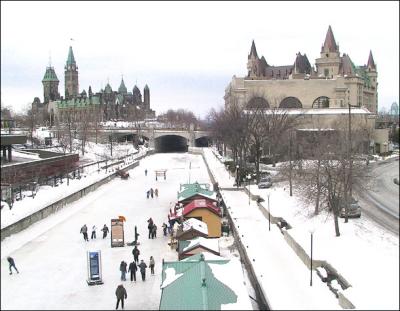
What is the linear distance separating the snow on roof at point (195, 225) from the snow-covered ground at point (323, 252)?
176 centimetres

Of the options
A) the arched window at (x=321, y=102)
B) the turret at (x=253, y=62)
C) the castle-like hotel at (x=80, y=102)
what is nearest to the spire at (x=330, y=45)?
the turret at (x=253, y=62)

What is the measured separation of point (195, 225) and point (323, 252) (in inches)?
248

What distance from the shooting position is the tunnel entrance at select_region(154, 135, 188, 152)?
111 meters

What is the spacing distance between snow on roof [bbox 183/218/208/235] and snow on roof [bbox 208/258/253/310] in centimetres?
655

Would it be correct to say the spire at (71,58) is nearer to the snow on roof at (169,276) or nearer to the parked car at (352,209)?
the parked car at (352,209)

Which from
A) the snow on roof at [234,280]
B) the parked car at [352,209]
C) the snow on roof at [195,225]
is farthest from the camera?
the snow on roof at [195,225]

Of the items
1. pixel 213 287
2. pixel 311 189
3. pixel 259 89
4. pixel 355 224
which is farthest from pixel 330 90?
pixel 213 287

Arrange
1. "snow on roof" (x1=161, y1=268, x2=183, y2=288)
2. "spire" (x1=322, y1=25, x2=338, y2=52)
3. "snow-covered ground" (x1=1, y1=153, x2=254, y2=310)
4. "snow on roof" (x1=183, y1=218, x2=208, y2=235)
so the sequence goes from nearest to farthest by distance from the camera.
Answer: "snow-covered ground" (x1=1, y1=153, x2=254, y2=310) < "snow on roof" (x1=161, y1=268, x2=183, y2=288) < "snow on roof" (x1=183, y1=218, x2=208, y2=235) < "spire" (x1=322, y1=25, x2=338, y2=52)

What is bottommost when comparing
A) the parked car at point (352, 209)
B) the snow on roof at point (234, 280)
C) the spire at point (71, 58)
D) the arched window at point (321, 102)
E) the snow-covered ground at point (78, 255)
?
the snow-covered ground at point (78, 255)

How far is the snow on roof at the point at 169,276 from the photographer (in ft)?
41.0

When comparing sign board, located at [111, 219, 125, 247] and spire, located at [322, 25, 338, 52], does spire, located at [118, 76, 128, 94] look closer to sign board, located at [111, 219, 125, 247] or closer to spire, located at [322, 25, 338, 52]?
spire, located at [322, 25, 338, 52]

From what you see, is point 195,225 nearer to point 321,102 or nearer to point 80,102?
point 321,102

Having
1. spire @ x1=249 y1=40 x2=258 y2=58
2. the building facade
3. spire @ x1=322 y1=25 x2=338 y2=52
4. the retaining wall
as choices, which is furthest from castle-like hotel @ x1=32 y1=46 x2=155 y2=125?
the retaining wall

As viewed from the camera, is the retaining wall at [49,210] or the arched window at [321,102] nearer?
the retaining wall at [49,210]
